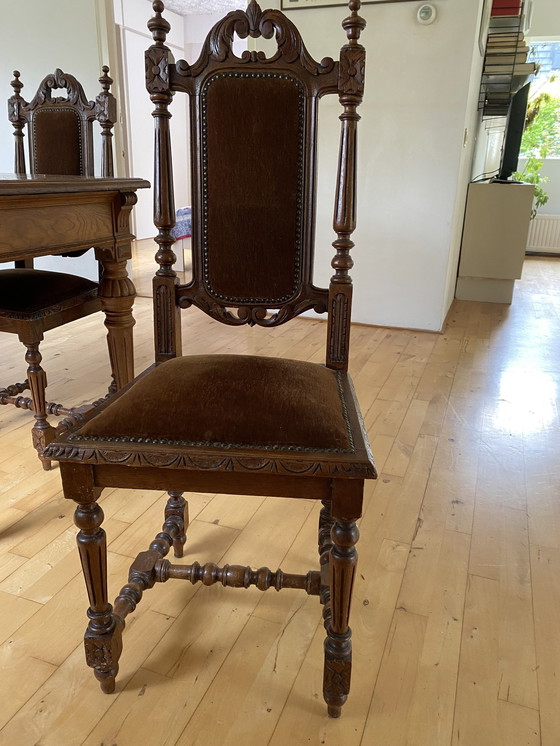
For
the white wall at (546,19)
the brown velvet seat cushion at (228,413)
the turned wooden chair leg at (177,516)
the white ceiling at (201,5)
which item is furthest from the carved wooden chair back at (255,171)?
the white ceiling at (201,5)

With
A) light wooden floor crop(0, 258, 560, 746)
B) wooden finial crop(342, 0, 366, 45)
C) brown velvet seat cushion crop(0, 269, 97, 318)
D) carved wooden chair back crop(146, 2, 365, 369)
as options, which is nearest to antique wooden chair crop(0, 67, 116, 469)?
brown velvet seat cushion crop(0, 269, 97, 318)

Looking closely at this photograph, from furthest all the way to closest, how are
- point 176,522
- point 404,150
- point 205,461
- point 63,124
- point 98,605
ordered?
point 404,150
point 63,124
point 176,522
point 98,605
point 205,461

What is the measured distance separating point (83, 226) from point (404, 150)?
226cm

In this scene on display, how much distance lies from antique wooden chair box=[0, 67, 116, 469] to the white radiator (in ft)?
18.7

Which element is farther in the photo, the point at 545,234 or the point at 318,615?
the point at 545,234

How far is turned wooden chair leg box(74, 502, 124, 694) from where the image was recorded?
37.9 inches

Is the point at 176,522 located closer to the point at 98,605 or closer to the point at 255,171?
the point at 98,605

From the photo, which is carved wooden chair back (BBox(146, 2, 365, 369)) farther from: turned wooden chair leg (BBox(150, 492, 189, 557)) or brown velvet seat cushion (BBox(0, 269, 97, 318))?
brown velvet seat cushion (BBox(0, 269, 97, 318))

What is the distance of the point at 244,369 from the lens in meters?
1.07

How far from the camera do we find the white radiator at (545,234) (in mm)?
6484

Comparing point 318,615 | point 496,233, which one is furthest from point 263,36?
point 496,233

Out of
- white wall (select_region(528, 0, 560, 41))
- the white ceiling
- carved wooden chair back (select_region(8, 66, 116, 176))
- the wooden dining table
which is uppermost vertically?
the white ceiling

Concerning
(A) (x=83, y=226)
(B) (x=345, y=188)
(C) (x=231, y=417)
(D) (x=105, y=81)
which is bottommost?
(C) (x=231, y=417)

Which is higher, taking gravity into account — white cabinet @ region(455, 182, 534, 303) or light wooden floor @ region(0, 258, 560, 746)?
white cabinet @ region(455, 182, 534, 303)
